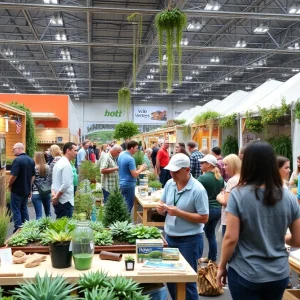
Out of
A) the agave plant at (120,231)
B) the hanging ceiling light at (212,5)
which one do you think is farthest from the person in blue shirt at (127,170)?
the hanging ceiling light at (212,5)

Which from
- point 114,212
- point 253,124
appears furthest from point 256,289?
point 253,124

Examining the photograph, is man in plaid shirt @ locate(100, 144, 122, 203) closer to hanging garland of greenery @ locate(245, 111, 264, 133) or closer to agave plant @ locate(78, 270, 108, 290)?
hanging garland of greenery @ locate(245, 111, 264, 133)

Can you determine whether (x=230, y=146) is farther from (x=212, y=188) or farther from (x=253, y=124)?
(x=212, y=188)

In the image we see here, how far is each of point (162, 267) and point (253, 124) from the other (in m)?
6.26

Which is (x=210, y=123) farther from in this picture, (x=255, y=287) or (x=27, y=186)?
(x=255, y=287)

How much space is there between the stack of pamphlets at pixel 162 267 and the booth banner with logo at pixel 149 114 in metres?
34.8

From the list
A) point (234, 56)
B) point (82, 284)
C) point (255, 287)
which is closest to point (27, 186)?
point (82, 284)

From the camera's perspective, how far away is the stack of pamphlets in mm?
2746

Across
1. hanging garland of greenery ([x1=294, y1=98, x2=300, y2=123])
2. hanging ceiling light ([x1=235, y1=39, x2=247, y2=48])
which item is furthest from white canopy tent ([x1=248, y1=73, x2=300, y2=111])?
hanging ceiling light ([x1=235, y1=39, x2=247, y2=48])

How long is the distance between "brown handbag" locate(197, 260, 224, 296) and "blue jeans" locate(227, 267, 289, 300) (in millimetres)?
2160

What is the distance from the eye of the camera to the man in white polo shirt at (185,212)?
3.24m

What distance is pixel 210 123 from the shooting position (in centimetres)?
1173

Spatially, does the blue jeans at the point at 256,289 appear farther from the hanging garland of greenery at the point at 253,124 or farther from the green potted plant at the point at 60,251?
the hanging garland of greenery at the point at 253,124

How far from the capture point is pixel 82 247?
2.83 meters
